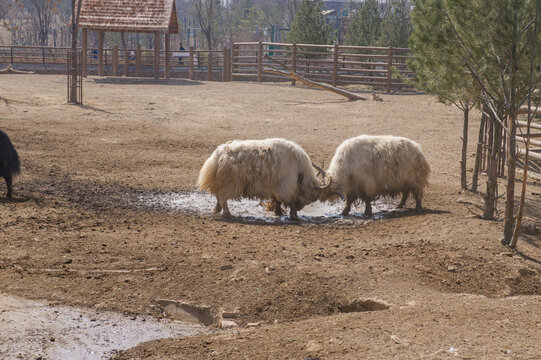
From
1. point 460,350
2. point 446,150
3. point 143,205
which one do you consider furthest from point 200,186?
point 446,150

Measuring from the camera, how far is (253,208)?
Result: 963cm

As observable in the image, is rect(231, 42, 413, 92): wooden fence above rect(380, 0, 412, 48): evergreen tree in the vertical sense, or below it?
below

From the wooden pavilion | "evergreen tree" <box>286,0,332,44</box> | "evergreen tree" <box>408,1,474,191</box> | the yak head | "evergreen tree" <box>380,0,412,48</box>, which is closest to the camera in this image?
"evergreen tree" <box>408,1,474,191</box>

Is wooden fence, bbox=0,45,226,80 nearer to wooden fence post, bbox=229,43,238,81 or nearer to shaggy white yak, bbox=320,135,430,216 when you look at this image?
wooden fence post, bbox=229,43,238,81

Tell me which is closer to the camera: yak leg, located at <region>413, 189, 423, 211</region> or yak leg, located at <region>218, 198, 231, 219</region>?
yak leg, located at <region>218, 198, 231, 219</region>

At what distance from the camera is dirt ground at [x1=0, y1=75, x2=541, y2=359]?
489 centimetres

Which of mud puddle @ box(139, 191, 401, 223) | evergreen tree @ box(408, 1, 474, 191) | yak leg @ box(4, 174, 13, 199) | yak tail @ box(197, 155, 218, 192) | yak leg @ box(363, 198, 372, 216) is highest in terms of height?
evergreen tree @ box(408, 1, 474, 191)

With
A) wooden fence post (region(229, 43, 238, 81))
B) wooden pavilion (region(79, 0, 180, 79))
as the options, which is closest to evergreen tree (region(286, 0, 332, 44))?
wooden fence post (region(229, 43, 238, 81))

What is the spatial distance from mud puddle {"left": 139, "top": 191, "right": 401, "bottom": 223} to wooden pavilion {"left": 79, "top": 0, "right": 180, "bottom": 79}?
19775 mm

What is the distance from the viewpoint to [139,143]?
1384 cm

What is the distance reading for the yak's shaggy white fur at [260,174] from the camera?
863 cm

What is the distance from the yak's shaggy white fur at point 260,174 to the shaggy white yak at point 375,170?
0.37 meters

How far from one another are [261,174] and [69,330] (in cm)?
390

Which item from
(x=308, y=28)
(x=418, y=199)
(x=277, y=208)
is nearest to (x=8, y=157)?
(x=277, y=208)
